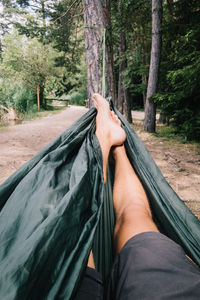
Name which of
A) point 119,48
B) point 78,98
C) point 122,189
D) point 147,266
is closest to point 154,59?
point 119,48

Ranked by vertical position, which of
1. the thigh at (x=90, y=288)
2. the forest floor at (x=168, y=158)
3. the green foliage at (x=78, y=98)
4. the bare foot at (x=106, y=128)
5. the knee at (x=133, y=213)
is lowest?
the forest floor at (x=168, y=158)

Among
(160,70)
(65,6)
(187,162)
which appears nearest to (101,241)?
(187,162)

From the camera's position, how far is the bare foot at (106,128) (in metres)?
1.02

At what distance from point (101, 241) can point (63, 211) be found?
0.39 metres

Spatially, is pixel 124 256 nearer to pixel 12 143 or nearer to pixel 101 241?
pixel 101 241

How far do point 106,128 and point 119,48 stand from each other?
5.31m

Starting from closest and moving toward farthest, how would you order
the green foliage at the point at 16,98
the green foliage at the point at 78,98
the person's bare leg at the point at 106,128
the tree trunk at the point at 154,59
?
the person's bare leg at the point at 106,128
the tree trunk at the point at 154,59
the green foliage at the point at 16,98
the green foliage at the point at 78,98

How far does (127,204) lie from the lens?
848 millimetres

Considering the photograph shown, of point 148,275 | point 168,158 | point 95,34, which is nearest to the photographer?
point 148,275

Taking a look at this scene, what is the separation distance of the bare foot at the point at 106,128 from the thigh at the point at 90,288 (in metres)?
0.54

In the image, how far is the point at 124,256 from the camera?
49cm

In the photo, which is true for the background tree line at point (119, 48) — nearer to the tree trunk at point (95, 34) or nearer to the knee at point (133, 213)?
the tree trunk at point (95, 34)

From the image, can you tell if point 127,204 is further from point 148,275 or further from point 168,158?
point 168,158

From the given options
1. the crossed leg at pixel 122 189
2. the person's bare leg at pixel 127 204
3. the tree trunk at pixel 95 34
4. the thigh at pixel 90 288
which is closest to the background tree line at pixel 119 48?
the tree trunk at pixel 95 34
